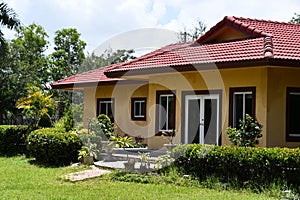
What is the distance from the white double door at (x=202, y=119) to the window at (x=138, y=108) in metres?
4.11

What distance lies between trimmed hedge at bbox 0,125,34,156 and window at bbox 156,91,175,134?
6.84 metres

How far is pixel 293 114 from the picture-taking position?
13.9 meters

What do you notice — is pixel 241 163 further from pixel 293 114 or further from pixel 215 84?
pixel 215 84

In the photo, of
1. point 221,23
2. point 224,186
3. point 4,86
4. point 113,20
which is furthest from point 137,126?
point 4,86

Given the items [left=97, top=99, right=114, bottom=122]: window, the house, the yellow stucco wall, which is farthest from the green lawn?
[left=97, top=99, right=114, bottom=122]: window

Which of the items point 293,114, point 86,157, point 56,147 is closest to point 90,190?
point 86,157

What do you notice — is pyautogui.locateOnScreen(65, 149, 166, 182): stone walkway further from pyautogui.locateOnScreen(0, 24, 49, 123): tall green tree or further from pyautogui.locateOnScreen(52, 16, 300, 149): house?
pyautogui.locateOnScreen(0, 24, 49, 123): tall green tree

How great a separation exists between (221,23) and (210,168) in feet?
21.0

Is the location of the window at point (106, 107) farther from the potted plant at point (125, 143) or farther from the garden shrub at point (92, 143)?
the potted plant at point (125, 143)

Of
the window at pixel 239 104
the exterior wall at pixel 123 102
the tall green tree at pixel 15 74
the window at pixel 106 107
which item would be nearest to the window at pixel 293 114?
the window at pixel 239 104

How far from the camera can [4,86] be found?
113 feet

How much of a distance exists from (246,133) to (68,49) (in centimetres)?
3812

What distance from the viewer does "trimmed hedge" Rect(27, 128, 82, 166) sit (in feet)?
51.4

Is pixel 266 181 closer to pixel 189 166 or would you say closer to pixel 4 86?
Result: pixel 189 166
